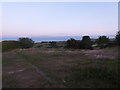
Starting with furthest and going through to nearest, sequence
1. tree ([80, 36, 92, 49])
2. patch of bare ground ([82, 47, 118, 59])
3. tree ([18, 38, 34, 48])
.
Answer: tree ([18, 38, 34, 48]) < tree ([80, 36, 92, 49]) < patch of bare ground ([82, 47, 118, 59])

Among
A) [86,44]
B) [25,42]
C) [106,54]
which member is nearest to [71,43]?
[86,44]

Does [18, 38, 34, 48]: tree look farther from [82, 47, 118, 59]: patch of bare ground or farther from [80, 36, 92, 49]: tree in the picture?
[82, 47, 118, 59]: patch of bare ground

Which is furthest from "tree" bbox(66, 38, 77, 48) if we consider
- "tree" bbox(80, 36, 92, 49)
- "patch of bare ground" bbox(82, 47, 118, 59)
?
"patch of bare ground" bbox(82, 47, 118, 59)

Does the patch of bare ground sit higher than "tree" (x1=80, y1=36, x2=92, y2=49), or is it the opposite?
A: "tree" (x1=80, y1=36, x2=92, y2=49)

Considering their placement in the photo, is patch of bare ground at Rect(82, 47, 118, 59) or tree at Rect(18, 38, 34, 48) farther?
tree at Rect(18, 38, 34, 48)

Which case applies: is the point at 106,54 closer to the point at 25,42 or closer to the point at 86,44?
the point at 86,44

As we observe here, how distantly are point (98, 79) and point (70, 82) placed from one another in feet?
3.35

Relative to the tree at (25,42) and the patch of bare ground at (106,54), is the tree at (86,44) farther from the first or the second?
the tree at (25,42)

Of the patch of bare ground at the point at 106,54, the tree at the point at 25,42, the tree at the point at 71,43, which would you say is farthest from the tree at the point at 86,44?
the tree at the point at 25,42

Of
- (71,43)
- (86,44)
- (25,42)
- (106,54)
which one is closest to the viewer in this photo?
(106,54)

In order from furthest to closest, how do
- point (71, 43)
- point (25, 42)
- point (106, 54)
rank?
1. point (25, 42)
2. point (71, 43)
3. point (106, 54)

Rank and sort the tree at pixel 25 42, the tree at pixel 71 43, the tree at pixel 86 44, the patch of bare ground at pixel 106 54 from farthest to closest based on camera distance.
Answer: the tree at pixel 25 42
the tree at pixel 71 43
the tree at pixel 86 44
the patch of bare ground at pixel 106 54

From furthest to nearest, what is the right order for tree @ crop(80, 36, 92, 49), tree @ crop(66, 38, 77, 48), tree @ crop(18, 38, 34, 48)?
tree @ crop(18, 38, 34, 48)
tree @ crop(66, 38, 77, 48)
tree @ crop(80, 36, 92, 49)

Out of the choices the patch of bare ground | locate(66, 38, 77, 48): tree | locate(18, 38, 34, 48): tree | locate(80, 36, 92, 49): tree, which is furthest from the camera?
locate(18, 38, 34, 48): tree
